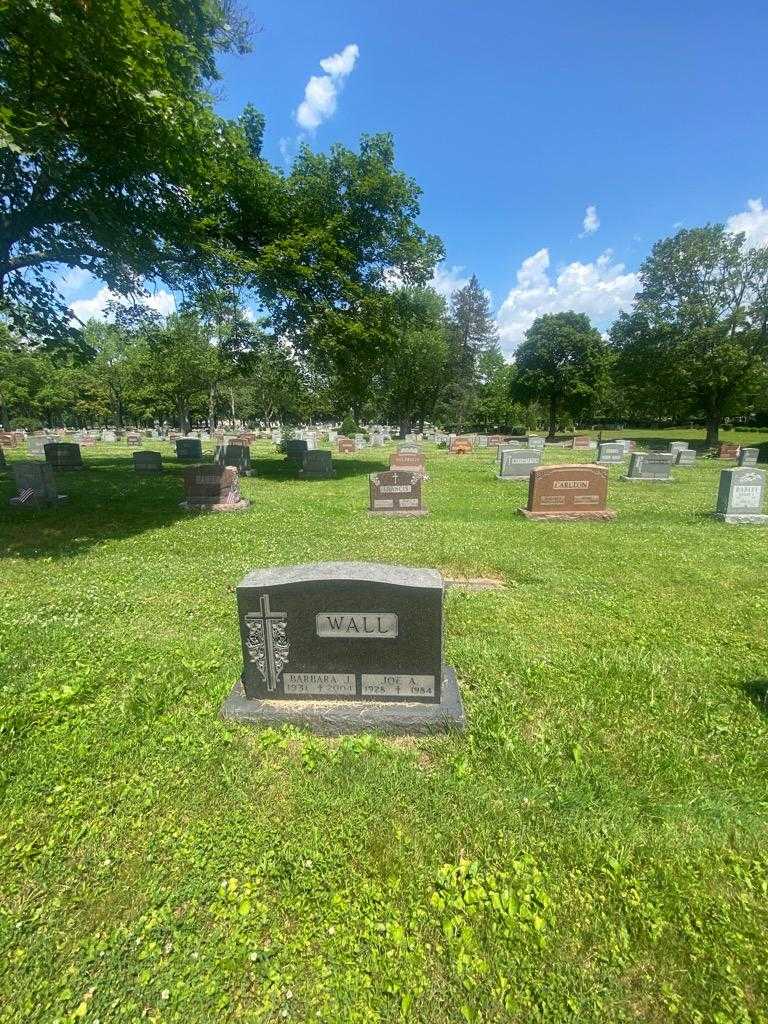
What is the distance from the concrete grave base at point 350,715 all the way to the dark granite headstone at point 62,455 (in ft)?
67.6

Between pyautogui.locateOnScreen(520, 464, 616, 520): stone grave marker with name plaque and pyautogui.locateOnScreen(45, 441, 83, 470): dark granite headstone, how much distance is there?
19.6 metres

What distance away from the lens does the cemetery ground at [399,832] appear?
193 cm

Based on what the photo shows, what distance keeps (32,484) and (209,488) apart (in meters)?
4.33

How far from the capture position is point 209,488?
467 inches

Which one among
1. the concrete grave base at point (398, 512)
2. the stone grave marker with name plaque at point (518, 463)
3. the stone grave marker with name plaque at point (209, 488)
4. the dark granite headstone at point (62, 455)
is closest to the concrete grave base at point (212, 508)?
the stone grave marker with name plaque at point (209, 488)

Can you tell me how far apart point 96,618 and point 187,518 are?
5776 mm

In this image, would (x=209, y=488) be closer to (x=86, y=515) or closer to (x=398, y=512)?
(x=86, y=515)

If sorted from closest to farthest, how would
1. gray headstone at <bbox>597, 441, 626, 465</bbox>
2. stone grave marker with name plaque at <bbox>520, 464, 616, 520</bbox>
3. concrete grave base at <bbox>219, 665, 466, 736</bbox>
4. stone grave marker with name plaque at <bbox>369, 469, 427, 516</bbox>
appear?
concrete grave base at <bbox>219, 665, 466, 736</bbox> → stone grave marker with name plaque at <bbox>520, 464, 616, 520</bbox> → stone grave marker with name plaque at <bbox>369, 469, 427, 516</bbox> → gray headstone at <bbox>597, 441, 626, 465</bbox>

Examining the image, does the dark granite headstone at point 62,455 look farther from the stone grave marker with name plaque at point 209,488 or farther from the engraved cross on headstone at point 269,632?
Answer: the engraved cross on headstone at point 269,632

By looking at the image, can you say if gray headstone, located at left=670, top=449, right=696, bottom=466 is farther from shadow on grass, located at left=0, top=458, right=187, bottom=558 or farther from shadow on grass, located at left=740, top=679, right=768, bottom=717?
shadow on grass, located at left=0, top=458, right=187, bottom=558

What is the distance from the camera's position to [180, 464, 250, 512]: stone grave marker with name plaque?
11812 millimetres

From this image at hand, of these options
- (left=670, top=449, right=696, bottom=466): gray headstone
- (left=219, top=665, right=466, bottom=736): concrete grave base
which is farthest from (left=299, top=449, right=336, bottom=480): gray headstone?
(left=670, top=449, right=696, bottom=466): gray headstone

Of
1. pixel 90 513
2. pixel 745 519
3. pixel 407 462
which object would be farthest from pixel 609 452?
pixel 90 513

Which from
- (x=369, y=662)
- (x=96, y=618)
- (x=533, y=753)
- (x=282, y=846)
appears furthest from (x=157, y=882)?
(x=96, y=618)
